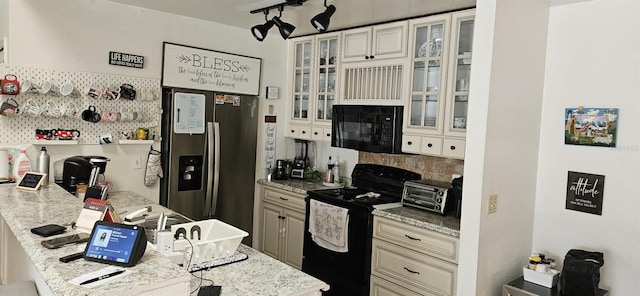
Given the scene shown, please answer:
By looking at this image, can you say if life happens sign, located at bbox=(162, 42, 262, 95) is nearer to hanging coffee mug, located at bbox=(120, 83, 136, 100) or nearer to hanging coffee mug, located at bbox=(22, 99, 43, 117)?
hanging coffee mug, located at bbox=(120, 83, 136, 100)

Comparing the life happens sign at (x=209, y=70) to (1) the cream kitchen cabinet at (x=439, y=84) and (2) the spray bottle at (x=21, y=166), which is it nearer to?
(2) the spray bottle at (x=21, y=166)

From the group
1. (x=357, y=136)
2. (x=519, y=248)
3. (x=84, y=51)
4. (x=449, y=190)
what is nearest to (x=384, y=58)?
(x=357, y=136)

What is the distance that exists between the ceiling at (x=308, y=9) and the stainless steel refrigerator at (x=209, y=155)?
68cm

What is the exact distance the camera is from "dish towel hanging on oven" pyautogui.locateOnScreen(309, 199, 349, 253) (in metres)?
3.48

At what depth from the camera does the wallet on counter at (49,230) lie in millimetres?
1679

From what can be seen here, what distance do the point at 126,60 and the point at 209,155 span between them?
1.04 meters

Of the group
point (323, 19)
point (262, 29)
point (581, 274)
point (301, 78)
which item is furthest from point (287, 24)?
point (581, 274)

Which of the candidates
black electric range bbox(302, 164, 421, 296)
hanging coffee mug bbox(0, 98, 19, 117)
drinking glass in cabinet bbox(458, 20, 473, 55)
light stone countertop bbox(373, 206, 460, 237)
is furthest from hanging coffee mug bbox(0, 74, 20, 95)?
drinking glass in cabinet bbox(458, 20, 473, 55)

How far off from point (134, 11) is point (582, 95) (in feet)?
10.8

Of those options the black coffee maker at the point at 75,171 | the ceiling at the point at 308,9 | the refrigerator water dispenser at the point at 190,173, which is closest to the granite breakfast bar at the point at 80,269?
the black coffee maker at the point at 75,171

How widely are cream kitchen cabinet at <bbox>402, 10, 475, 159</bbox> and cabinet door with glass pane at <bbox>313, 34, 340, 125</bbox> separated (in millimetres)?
856

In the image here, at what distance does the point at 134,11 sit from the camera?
11.7 ft

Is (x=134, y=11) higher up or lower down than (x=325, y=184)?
higher up

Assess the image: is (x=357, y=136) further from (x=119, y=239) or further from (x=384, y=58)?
(x=119, y=239)
